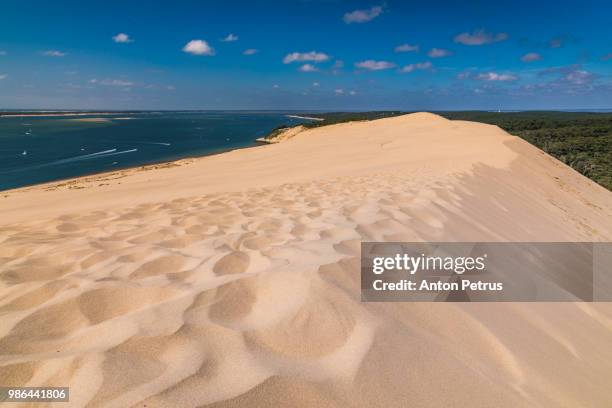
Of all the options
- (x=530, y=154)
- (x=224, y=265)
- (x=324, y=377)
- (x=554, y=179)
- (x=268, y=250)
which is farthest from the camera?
(x=530, y=154)

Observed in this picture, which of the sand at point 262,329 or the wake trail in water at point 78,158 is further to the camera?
the wake trail in water at point 78,158

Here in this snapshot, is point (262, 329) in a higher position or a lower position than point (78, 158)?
lower

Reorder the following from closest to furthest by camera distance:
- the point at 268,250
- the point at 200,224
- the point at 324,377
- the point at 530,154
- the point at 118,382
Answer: the point at 118,382
the point at 324,377
the point at 268,250
the point at 200,224
the point at 530,154

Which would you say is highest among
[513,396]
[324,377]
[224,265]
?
[224,265]

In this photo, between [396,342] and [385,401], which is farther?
[396,342]

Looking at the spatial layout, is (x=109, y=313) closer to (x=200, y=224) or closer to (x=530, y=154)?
(x=200, y=224)

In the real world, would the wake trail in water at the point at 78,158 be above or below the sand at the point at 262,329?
above

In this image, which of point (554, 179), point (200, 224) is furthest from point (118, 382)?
point (554, 179)

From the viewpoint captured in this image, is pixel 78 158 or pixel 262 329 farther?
pixel 78 158

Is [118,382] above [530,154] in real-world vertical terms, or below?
below

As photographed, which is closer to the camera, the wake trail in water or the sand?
the sand

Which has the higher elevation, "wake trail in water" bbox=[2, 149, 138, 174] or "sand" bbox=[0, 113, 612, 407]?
"wake trail in water" bbox=[2, 149, 138, 174]
